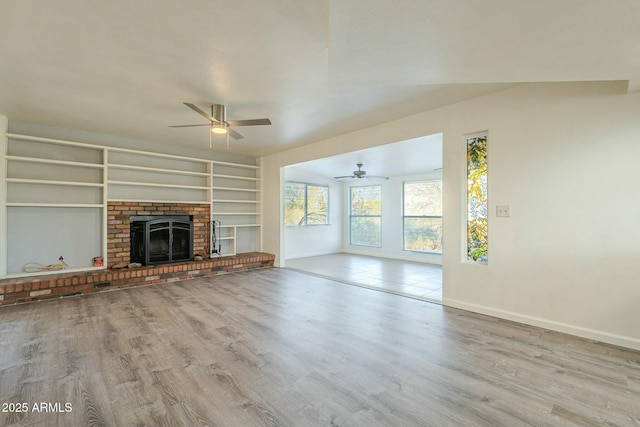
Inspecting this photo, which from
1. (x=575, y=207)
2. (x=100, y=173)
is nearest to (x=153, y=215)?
(x=100, y=173)

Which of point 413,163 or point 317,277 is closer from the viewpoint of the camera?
point 317,277

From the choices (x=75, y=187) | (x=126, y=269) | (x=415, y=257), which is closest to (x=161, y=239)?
(x=126, y=269)

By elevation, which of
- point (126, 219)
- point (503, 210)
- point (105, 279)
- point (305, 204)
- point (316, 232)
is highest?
point (305, 204)

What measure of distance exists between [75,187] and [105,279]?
1651 millimetres

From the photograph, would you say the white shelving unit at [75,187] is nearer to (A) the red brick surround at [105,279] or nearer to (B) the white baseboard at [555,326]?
(A) the red brick surround at [105,279]

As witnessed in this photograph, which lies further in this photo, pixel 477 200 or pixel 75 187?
pixel 75 187

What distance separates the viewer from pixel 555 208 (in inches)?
117

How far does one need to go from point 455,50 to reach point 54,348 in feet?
12.9

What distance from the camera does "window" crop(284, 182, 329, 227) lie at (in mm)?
8084

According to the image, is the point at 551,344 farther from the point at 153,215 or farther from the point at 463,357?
the point at 153,215

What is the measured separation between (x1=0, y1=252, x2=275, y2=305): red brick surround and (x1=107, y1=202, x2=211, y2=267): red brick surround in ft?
1.31

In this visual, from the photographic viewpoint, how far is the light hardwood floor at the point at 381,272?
4.59 m

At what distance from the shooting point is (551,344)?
8.74 feet

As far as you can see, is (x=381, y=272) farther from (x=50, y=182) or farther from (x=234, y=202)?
(x=50, y=182)
